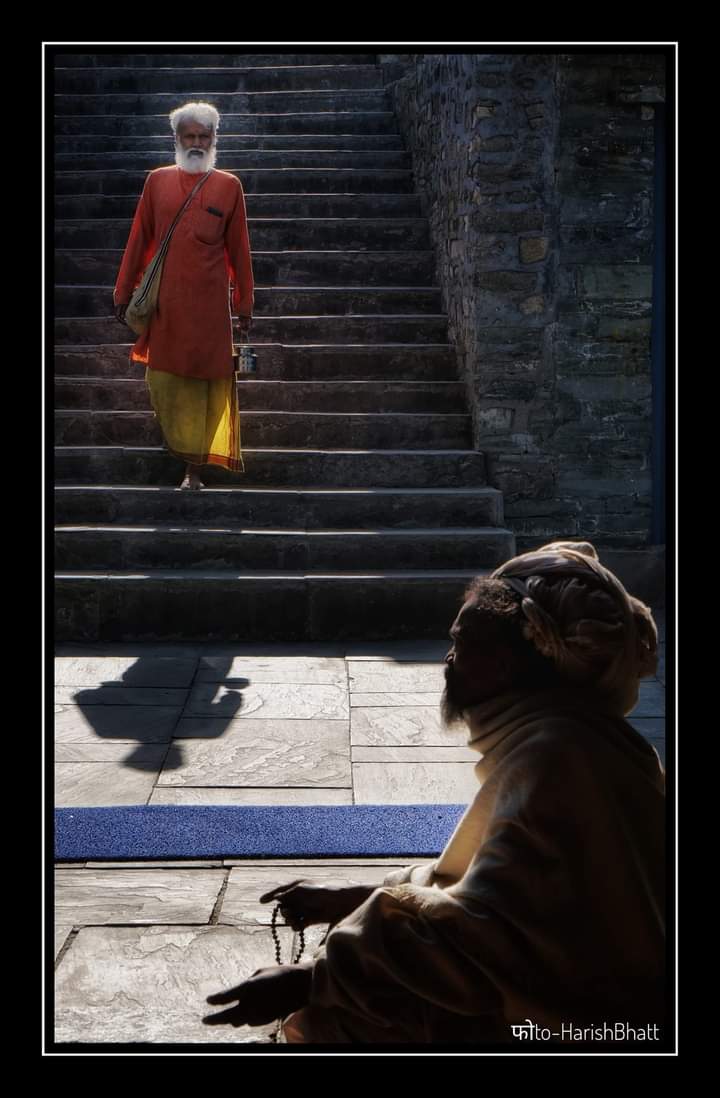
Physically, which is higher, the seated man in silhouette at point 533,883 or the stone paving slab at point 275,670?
the seated man in silhouette at point 533,883

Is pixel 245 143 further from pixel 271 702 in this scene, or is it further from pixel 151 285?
pixel 271 702

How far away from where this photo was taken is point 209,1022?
1.60 meters

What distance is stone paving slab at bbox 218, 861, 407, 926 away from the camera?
277cm

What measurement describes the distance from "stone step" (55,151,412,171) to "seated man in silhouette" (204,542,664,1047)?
818cm

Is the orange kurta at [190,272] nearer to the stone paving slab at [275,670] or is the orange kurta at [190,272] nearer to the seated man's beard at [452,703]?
the stone paving slab at [275,670]

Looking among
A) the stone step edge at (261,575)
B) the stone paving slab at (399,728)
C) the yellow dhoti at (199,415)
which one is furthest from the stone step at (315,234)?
the stone paving slab at (399,728)

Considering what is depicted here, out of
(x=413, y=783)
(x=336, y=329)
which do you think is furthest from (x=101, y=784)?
(x=336, y=329)

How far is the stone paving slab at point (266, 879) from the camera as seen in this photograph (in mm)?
2773

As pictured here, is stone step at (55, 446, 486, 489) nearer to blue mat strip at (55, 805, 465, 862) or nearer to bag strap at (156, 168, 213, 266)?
bag strap at (156, 168, 213, 266)

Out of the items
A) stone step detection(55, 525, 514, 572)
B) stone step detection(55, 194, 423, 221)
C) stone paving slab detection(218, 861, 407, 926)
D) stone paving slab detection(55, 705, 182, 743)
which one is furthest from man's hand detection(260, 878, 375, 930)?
stone step detection(55, 194, 423, 221)

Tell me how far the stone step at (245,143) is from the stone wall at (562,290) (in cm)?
295

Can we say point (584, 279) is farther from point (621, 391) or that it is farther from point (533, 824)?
point (533, 824)

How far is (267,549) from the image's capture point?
608cm

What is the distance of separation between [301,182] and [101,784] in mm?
Result: 6482
